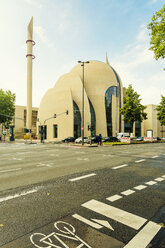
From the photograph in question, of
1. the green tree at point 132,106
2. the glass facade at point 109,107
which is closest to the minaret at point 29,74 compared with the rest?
the glass facade at point 109,107

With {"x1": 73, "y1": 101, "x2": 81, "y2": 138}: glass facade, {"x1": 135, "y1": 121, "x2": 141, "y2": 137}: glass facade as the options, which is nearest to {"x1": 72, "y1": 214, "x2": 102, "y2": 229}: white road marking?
{"x1": 73, "y1": 101, "x2": 81, "y2": 138}: glass facade

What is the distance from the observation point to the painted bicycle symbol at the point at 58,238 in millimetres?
2285

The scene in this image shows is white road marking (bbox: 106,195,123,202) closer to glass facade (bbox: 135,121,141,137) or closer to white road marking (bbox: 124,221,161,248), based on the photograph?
white road marking (bbox: 124,221,161,248)

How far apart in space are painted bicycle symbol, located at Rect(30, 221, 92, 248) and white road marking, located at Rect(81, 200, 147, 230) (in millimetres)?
846

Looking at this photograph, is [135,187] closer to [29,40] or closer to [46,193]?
[46,193]

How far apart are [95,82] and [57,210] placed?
193 ft

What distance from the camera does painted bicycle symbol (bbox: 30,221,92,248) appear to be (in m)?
2.29

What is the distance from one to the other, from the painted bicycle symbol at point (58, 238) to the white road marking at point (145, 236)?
70 cm

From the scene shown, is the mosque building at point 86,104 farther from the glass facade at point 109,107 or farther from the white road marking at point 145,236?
the white road marking at point 145,236

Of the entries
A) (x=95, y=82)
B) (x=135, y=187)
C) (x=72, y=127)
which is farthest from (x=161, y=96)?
(x=135, y=187)

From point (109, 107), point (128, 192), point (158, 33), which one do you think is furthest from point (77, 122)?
point (128, 192)

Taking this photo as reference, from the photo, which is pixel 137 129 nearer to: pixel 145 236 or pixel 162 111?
pixel 162 111

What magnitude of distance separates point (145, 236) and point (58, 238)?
1.40 m

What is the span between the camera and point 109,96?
59.7 metres
